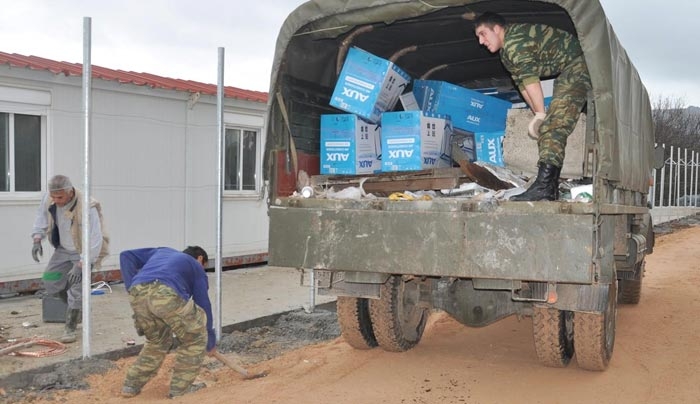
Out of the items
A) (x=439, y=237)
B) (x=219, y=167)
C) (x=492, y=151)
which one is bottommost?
(x=439, y=237)

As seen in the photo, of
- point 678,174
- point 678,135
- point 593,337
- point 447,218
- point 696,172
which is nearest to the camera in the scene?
point 447,218

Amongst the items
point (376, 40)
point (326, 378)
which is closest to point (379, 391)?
point (326, 378)

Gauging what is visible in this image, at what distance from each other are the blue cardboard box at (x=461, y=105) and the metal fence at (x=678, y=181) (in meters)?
17.7

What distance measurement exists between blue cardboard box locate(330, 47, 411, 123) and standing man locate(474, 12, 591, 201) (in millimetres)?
867

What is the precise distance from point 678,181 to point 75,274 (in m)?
21.9

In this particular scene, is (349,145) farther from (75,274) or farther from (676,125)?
(676,125)

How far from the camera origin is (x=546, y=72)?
4781mm

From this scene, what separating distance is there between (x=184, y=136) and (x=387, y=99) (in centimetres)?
573

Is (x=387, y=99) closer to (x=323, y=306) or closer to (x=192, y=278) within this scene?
(x=192, y=278)

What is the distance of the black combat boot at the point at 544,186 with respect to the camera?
436 centimetres

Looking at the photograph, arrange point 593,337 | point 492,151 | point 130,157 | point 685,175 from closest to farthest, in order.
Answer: point 593,337, point 492,151, point 130,157, point 685,175

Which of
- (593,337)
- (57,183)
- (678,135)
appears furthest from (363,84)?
(678,135)

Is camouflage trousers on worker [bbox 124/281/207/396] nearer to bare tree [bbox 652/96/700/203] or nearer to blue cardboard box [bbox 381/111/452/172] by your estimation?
blue cardboard box [bbox 381/111/452/172]

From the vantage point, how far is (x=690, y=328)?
7059 mm
